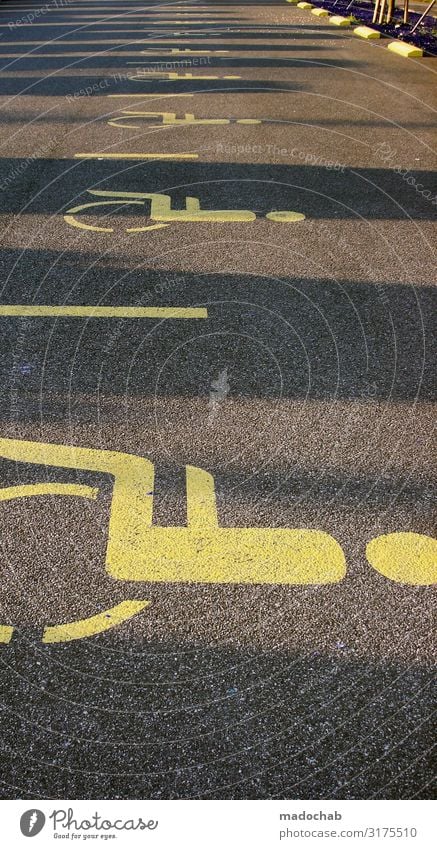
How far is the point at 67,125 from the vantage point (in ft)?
31.8

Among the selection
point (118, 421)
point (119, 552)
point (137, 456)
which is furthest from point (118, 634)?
point (118, 421)

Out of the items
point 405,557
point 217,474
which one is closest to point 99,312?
point 217,474

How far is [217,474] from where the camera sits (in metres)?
3.62

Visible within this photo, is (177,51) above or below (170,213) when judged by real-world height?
above

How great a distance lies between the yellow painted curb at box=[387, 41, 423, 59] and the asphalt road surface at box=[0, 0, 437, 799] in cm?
729

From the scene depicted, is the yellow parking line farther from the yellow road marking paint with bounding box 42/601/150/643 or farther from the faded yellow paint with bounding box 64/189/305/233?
the yellow road marking paint with bounding box 42/601/150/643

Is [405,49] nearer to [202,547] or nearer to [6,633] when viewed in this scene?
[202,547]

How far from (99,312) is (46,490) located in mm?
1789

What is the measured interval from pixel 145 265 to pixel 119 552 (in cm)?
296

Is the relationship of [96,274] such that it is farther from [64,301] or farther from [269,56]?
[269,56]

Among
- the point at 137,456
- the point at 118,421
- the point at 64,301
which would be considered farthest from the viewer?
the point at 64,301

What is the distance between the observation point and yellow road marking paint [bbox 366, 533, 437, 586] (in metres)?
3.08

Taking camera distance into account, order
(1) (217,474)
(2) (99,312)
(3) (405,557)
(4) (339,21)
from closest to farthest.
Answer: (3) (405,557), (1) (217,474), (2) (99,312), (4) (339,21)

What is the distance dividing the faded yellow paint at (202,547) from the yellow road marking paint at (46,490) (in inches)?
4.3
